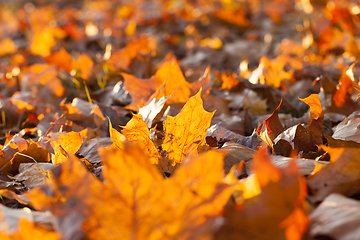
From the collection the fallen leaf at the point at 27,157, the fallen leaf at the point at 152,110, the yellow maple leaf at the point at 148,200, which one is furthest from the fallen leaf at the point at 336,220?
the fallen leaf at the point at 27,157

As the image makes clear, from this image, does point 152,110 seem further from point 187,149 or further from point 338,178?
point 338,178

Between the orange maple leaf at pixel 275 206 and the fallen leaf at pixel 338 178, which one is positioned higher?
the orange maple leaf at pixel 275 206

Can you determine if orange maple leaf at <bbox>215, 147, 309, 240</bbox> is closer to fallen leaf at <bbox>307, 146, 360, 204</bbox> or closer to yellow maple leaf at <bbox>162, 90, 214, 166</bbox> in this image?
fallen leaf at <bbox>307, 146, 360, 204</bbox>

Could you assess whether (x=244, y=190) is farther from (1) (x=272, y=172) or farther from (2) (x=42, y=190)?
(2) (x=42, y=190)

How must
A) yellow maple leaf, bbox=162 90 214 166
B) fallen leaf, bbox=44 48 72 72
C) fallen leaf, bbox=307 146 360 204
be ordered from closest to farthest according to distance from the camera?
fallen leaf, bbox=307 146 360 204
yellow maple leaf, bbox=162 90 214 166
fallen leaf, bbox=44 48 72 72

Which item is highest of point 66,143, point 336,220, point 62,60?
point 336,220

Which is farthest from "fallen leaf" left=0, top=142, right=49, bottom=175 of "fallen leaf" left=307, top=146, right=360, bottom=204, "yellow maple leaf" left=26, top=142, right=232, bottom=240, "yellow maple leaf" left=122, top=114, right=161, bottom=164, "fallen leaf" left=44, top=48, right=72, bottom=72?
"fallen leaf" left=44, top=48, right=72, bottom=72

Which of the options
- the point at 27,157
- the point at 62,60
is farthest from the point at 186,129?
the point at 62,60

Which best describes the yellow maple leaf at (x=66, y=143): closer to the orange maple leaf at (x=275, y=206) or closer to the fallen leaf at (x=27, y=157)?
the fallen leaf at (x=27, y=157)
